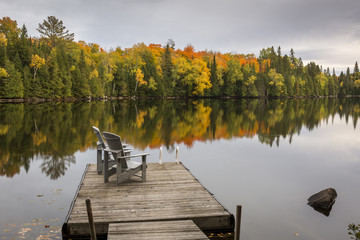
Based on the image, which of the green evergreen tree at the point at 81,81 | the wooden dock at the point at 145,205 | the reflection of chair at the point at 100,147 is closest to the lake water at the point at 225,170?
the wooden dock at the point at 145,205

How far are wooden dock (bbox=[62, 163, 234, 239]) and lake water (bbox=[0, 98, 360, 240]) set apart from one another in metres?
0.93

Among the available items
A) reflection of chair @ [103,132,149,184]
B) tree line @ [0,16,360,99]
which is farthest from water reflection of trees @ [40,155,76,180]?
tree line @ [0,16,360,99]

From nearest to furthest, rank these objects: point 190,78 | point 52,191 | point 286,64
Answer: point 52,191
point 190,78
point 286,64

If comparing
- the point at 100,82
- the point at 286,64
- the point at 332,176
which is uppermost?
the point at 286,64

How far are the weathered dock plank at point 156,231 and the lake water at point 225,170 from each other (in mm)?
1883

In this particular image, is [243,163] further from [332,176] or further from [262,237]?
[262,237]

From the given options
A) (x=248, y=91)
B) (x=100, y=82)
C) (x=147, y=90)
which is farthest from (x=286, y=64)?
(x=100, y=82)

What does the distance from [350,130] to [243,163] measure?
64.5 ft

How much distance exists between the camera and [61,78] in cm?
7094

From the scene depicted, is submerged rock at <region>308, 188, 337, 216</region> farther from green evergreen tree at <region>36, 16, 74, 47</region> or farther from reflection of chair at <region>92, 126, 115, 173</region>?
green evergreen tree at <region>36, 16, 74, 47</region>

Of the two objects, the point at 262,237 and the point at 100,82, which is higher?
the point at 100,82

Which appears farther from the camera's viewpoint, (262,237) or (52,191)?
(52,191)

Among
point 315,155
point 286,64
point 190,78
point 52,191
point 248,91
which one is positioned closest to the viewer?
point 52,191

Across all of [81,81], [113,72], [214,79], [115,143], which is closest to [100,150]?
[115,143]
